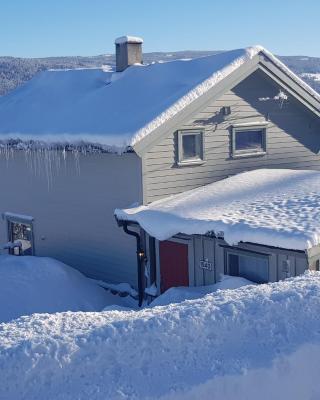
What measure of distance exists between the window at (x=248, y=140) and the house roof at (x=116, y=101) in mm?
1521

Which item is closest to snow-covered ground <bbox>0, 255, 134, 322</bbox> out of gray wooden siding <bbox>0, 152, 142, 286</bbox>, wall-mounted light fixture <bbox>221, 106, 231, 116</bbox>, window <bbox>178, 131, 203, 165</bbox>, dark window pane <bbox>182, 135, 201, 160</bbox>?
gray wooden siding <bbox>0, 152, 142, 286</bbox>

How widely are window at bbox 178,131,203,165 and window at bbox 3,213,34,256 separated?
5.30 meters

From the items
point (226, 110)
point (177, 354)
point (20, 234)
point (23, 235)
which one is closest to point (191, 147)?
point (226, 110)

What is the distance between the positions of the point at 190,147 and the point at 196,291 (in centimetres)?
392

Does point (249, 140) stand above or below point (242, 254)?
above

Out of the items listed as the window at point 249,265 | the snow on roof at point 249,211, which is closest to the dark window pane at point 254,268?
the window at point 249,265

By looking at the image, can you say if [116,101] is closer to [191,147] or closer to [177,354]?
[191,147]

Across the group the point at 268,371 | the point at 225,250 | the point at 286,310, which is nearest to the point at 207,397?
the point at 268,371

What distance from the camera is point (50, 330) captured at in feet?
20.9

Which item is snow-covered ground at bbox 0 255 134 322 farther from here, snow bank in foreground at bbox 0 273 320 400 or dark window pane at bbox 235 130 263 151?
snow bank in foreground at bbox 0 273 320 400

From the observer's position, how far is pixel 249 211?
11.4 metres

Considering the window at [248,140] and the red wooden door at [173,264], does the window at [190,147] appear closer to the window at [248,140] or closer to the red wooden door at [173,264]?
the window at [248,140]

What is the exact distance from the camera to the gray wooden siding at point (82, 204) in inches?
529

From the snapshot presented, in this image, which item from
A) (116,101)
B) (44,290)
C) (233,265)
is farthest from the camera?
(116,101)
